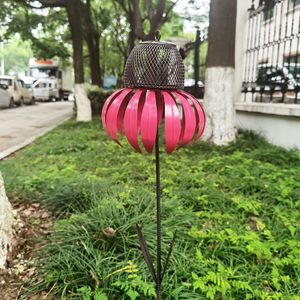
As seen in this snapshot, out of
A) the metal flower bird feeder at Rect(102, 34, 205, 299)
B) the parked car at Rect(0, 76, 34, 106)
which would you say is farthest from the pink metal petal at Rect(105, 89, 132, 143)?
the parked car at Rect(0, 76, 34, 106)

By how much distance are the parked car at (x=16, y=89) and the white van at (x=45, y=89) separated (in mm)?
7295

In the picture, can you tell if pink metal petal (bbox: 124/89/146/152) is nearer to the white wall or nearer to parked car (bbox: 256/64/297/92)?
the white wall

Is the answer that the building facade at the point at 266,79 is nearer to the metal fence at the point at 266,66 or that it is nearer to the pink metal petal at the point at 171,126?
the metal fence at the point at 266,66

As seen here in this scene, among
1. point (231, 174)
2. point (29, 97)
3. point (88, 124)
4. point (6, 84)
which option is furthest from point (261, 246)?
point (29, 97)

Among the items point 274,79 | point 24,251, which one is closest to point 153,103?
point 24,251

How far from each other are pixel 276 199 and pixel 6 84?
2124 cm

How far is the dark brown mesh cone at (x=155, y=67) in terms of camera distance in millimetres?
1580

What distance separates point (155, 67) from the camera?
1.58 metres

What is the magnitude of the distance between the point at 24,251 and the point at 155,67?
1.85 meters

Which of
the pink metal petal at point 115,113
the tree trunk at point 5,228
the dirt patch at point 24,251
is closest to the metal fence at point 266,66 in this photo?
the dirt patch at point 24,251

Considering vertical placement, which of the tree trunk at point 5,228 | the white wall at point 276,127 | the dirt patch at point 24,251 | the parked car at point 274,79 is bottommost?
the dirt patch at point 24,251

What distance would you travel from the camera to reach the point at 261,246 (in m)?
2.61

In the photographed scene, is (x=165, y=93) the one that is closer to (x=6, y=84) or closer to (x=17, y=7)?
(x=17, y=7)

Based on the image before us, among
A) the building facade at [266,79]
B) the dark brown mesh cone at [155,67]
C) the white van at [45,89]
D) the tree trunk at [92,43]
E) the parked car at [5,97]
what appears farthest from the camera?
the white van at [45,89]
